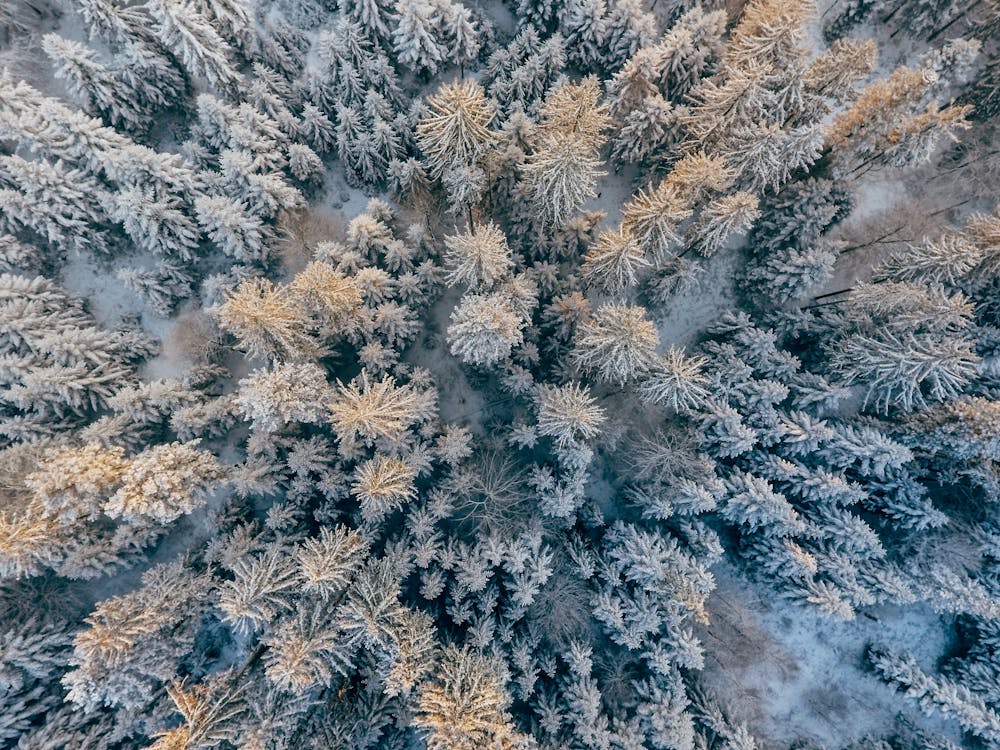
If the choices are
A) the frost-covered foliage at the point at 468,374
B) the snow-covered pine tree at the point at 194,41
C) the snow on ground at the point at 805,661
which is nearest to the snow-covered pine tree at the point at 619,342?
the frost-covered foliage at the point at 468,374

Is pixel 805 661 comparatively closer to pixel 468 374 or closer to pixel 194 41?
pixel 468 374

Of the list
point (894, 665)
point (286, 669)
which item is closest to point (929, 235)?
point (894, 665)

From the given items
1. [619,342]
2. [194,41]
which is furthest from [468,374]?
[194,41]

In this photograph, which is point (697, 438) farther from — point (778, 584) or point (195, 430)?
point (195, 430)

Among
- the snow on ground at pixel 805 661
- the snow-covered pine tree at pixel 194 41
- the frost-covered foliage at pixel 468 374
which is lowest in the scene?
the snow on ground at pixel 805 661

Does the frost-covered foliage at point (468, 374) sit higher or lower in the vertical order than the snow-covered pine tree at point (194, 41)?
lower

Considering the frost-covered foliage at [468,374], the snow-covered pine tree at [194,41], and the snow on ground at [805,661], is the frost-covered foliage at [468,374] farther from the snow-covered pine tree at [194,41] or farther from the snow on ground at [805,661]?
the snow on ground at [805,661]
